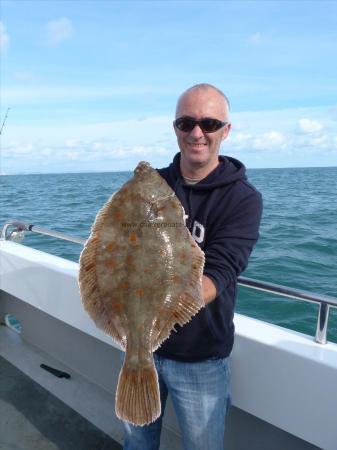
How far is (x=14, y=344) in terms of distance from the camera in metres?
4.68

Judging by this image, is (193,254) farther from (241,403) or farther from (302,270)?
(302,270)

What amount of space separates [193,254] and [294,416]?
1.27m

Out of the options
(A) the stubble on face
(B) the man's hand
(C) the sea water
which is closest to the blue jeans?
(B) the man's hand

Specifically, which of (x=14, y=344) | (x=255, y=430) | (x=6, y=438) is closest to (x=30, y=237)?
(x=14, y=344)

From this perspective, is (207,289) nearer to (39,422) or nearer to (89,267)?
(89,267)

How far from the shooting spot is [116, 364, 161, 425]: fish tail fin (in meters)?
1.94

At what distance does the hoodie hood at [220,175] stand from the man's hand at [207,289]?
58 centimetres

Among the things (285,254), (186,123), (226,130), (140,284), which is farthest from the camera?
(285,254)

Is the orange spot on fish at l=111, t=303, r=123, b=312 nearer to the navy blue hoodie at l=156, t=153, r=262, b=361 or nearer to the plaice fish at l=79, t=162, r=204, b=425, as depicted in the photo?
the plaice fish at l=79, t=162, r=204, b=425

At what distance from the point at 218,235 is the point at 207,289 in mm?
320

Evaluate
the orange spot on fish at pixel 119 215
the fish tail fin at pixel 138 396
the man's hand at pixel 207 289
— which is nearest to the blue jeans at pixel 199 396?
the fish tail fin at pixel 138 396

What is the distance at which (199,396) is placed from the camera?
7.52 feet

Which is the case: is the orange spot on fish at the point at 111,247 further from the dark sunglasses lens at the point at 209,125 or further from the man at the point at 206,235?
the dark sunglasses lens at the point at 209,125

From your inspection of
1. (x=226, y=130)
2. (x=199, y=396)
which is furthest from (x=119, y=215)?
(x=199, y=396)
